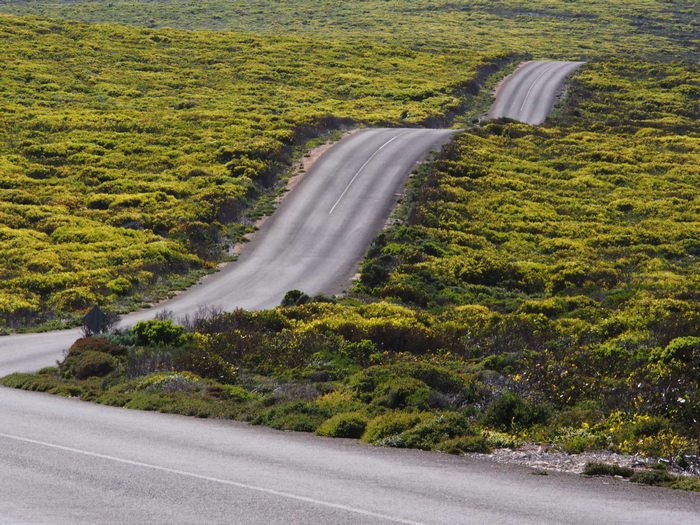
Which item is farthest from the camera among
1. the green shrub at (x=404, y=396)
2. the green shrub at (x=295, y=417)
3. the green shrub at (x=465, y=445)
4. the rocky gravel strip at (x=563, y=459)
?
the green shrub at (x=404, y=396)

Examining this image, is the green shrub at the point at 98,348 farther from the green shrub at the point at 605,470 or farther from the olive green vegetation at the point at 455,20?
the olive green vegetation at the point at 455,20

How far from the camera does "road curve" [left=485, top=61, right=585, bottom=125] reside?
6619cm

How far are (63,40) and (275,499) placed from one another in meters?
86.6

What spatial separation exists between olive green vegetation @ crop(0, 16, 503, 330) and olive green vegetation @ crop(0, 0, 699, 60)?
74.4 ft

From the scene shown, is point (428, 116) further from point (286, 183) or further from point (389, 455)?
point (389, 455)

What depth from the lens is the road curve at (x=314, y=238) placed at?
77.9 feet

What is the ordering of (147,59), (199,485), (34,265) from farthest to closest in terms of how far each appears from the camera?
(147,59)
(34,265)
(199,485)

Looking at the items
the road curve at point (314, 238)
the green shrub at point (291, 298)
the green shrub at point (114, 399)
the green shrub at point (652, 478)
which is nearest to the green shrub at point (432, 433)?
the green shrub at point (652, 478)

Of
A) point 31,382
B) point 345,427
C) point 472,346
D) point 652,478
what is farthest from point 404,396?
point 31,382

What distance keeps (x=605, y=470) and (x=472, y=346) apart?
25.1 feet

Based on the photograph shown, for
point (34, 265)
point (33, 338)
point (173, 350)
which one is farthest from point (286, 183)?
point (173, 350)

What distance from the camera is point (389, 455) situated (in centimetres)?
1042

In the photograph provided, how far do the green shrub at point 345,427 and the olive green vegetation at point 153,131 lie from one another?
16.6 meters

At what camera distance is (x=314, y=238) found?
3519 centimetres
